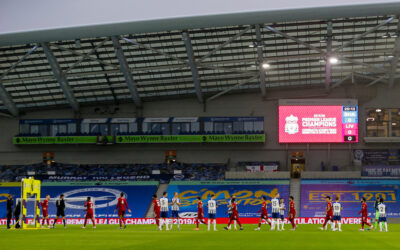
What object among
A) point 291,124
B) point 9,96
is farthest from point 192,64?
point 9,96

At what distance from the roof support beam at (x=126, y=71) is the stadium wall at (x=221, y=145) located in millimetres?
2797

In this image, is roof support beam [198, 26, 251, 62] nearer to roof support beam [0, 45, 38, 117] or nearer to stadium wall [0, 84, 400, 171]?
stadium wall [0, 84, 400, 171]

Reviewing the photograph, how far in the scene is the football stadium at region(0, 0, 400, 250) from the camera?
4697cm

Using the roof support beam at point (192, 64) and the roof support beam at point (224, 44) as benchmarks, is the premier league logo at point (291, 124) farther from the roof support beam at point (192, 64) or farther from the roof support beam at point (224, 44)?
the roof support beam at point (224, 44)

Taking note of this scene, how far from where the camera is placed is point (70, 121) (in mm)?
57500

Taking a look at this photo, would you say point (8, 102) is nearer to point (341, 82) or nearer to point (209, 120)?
point (209, 120)

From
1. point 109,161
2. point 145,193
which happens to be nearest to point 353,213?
point 145,193

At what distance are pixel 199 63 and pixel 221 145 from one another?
1101 cm

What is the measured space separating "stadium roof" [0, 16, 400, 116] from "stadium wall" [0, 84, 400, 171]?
1117 mm

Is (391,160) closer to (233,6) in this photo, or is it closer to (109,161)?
(109,161)

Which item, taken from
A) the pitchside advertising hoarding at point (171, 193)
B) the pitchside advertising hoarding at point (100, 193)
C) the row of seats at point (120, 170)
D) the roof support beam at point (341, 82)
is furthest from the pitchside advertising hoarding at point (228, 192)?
the roof support beam at point (341, 82)

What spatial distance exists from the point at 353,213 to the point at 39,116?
31.2 metres

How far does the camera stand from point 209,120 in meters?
56.2

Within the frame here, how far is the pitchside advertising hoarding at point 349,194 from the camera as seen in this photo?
47.4 m
